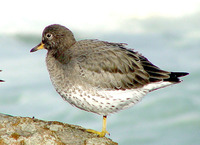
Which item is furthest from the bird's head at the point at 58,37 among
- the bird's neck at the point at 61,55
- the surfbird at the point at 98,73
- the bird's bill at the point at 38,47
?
the bird's bill at the point at 38,47

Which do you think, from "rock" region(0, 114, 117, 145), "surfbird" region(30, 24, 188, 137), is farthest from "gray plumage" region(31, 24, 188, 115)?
"rock" region(0, 114, 117, 145)

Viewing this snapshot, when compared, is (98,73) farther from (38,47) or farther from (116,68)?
(38,47)

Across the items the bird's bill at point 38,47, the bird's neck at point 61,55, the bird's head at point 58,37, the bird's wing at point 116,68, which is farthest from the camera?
the bird's bill at point 38,47

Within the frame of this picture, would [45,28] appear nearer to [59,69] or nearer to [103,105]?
[59,69]

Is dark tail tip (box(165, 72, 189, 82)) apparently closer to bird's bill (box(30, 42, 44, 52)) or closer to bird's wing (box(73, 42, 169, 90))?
bird's wing (box(73, 42, 169, 90))

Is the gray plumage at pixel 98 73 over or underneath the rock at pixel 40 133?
over

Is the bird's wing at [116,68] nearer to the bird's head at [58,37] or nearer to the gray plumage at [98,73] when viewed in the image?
the gray plumage at [98,73]

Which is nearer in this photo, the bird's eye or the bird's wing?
the bird's wing

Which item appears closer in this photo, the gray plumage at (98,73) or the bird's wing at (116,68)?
the gray plumage at (98,73)
